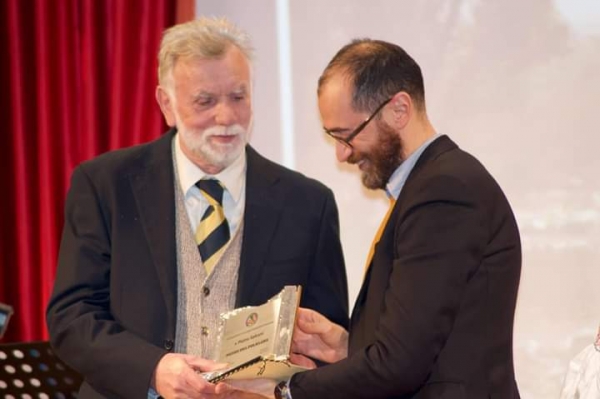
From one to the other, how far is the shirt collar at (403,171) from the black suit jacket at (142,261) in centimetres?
59

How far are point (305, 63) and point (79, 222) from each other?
70.3 inches

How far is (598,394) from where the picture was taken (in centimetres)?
314

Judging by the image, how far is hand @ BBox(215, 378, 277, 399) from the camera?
2.83 metres

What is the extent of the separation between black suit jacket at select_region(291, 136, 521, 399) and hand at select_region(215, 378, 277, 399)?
8.9 inches

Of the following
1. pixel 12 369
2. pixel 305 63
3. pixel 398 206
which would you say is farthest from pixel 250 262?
pixel 305 63

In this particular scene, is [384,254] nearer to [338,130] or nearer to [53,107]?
[338,130]

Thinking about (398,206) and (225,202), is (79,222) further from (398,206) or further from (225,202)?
(398,206)

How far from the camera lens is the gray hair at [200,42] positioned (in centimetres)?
325

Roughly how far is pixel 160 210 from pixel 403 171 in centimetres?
87

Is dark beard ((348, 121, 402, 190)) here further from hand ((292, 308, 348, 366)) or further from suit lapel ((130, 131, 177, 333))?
suit lapel ((130, 131, 177, 333))

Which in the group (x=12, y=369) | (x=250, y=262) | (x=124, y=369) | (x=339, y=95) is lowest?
(x=12, y=369)

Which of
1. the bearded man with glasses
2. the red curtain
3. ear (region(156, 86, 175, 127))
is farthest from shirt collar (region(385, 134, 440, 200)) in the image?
the red curtain

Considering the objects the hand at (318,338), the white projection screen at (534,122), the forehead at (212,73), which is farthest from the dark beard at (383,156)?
the white projection screen at (534,122)

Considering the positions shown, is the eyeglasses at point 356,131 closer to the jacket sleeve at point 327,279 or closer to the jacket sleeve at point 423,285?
the jacket sleeve at point 423,285
